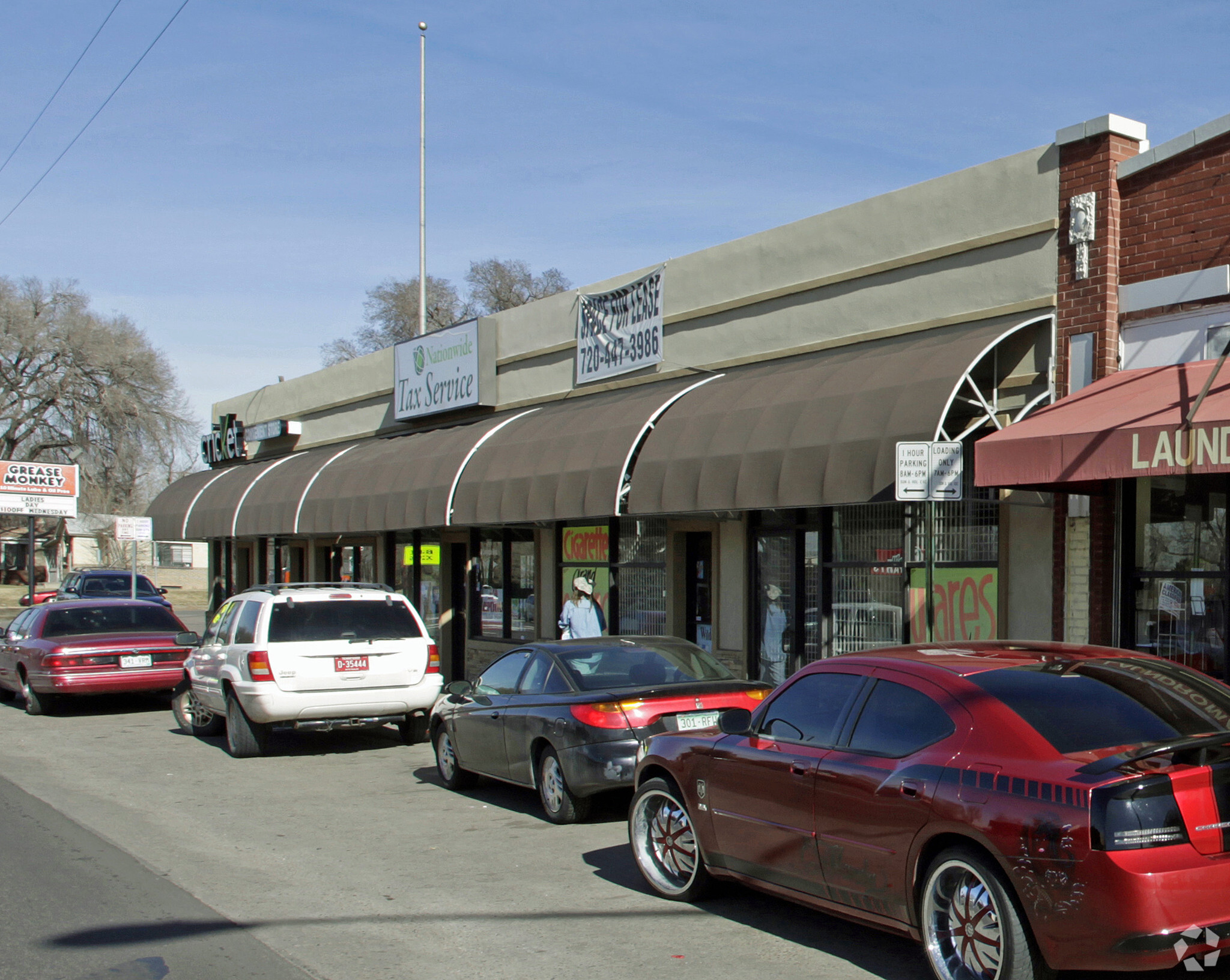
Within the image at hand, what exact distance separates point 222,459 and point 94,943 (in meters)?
25.0

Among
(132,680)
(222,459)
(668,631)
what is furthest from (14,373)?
(668,631)

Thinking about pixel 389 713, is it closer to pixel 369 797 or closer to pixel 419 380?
pixel 369 797

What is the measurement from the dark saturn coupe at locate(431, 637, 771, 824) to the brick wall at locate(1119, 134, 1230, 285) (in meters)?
4.89

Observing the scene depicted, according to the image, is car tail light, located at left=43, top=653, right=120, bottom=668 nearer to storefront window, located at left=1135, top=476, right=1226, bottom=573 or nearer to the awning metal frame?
the awning metal frame

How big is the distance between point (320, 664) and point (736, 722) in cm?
668

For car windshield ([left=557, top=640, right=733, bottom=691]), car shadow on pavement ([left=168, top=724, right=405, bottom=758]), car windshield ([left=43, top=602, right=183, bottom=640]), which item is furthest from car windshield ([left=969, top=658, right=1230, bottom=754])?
car windshield ([left=43, top=602, right=183, bottom=640])

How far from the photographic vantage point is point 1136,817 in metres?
4.45

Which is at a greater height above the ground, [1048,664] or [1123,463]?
[1123,463]

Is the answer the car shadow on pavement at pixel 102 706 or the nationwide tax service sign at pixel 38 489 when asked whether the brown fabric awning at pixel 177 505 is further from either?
the car shadow on pavement at pixel 102 706

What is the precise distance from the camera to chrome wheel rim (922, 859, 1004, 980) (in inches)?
191

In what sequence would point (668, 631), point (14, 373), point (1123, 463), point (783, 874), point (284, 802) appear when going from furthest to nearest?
point (14, 373) → point (668, 631) → point (284, 802) → point (1123, 463) → point (783, 874)

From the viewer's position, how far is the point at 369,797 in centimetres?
1041

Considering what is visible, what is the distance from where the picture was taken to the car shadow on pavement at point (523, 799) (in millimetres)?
9289

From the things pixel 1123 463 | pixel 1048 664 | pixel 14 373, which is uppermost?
pixel 14 373
